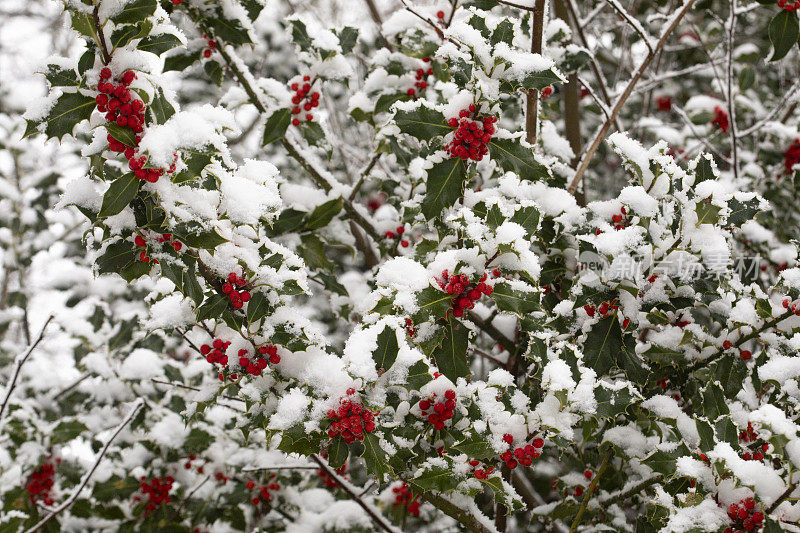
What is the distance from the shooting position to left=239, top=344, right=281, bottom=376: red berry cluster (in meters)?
1.84

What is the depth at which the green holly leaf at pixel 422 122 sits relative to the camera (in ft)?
6.16

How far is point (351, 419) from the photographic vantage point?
162 centimetres

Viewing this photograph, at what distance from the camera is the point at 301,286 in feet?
5.93

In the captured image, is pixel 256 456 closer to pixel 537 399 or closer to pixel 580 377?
pixel 537 399

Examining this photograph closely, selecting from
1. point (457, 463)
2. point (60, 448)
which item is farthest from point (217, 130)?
point (60, 448)

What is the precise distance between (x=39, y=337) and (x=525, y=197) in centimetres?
182

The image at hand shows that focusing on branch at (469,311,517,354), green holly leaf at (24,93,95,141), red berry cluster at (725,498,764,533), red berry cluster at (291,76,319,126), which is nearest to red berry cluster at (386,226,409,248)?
branch at (469,311,517,354)

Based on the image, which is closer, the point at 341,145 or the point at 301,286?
the point at 301,286

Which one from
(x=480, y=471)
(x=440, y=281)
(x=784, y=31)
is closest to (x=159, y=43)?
(x=440, y=281)

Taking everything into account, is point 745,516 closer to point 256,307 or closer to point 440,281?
point 440,281

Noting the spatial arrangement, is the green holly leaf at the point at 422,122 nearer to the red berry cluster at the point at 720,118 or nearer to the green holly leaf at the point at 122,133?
the green holly leaf at the point at 122,133

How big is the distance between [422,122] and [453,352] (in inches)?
28.4

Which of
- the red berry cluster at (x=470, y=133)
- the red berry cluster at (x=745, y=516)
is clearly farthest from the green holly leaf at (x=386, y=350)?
the red berry cluster at (x=745, y=516)

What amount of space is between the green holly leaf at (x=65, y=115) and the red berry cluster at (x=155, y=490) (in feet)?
6.68
